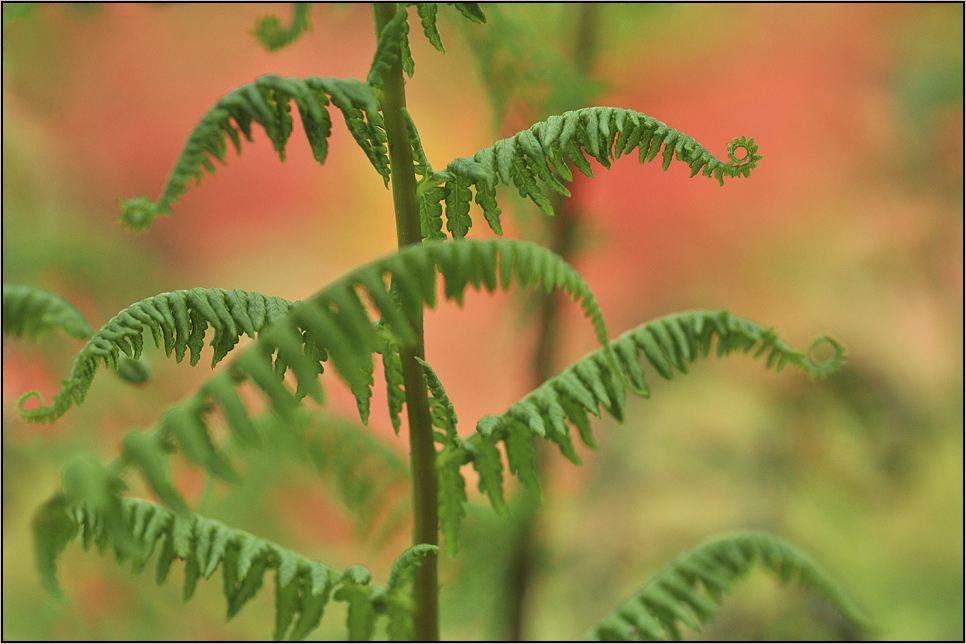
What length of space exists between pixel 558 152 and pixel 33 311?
1.18 ft

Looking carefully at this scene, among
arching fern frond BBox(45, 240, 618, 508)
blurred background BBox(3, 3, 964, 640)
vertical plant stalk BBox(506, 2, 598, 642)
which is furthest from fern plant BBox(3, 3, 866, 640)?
blurred background BBox(3, 3, 964, 640)

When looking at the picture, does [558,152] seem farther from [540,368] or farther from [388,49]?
[540,368]

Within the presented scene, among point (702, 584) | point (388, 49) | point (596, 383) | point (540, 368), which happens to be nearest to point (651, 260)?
point (540, 368)

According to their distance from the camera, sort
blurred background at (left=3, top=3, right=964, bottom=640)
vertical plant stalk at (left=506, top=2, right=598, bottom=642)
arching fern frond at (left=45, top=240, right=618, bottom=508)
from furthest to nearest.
Answer: blurred background at (left=3, top=3, right=964, bottom=640)
vertical plant stalk at (left=506, top=2, right=598, bottom=642)
arching fern frond at (left=45, top=240, right=618, bottom=508)

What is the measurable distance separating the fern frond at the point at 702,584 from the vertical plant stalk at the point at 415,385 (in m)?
0.16

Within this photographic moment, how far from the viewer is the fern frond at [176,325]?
1.42 feet

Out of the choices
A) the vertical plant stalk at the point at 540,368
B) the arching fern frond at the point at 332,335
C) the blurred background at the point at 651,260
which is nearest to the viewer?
the arching fern frond at the point at 332,335

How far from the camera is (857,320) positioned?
223 centimetres

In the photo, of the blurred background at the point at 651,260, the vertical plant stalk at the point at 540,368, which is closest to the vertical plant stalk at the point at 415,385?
the vertical plant stalk at the point at 540,368

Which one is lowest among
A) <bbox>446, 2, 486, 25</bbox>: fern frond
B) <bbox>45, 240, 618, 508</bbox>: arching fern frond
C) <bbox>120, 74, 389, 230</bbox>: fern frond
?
<bbox>45, 240, 618, 508</bbox>: arching fern frond

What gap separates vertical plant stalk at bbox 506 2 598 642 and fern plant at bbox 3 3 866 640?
57 cm

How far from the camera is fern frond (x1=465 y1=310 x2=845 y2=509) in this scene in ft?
1.73

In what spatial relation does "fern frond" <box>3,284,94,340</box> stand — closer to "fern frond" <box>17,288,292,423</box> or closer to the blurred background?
"fern frond" <box>17,288,292,423</box>

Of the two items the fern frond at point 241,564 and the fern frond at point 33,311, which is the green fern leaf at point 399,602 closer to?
the fern frond at point 241,564
